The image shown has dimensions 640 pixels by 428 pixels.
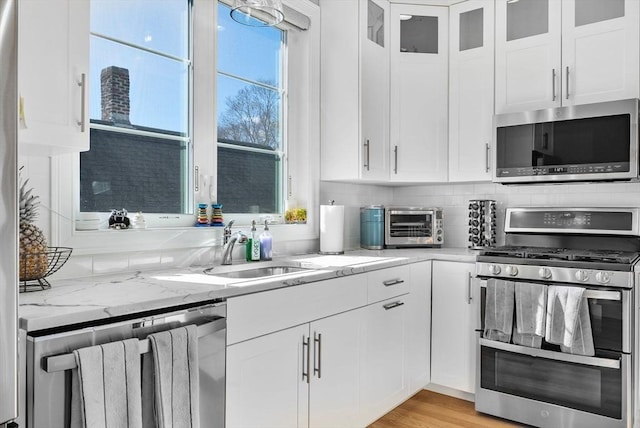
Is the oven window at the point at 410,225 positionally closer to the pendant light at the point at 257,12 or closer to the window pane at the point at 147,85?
the window pane at the point at 147,85

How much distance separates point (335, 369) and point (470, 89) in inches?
83.1

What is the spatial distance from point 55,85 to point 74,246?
66 centimetres

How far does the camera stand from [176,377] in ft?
4.97

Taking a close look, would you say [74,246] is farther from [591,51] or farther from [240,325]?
[591,51]

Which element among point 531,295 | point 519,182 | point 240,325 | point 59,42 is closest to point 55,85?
point 59,42

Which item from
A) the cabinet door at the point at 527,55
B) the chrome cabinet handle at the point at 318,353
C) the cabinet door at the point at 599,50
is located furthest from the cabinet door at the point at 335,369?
the cabinet door at the point at 599,50

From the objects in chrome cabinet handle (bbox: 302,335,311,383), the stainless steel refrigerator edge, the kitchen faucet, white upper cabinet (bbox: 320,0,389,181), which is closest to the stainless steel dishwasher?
the stainless steel refrigerator edge

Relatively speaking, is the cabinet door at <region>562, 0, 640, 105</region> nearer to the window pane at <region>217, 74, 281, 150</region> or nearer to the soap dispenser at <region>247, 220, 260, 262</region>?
the window pane at <region>217, 74, 281, 150</region>

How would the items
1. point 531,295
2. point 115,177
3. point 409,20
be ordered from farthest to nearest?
point 409,20, point 531,295, point 115,177

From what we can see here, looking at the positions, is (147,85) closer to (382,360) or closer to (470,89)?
(382,360)

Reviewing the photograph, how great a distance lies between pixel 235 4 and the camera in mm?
1841

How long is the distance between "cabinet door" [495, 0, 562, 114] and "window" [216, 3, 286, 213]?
1.43 meters

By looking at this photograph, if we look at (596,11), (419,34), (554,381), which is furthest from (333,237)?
(596,11)

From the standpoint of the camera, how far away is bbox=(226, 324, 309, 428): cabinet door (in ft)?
5.91
